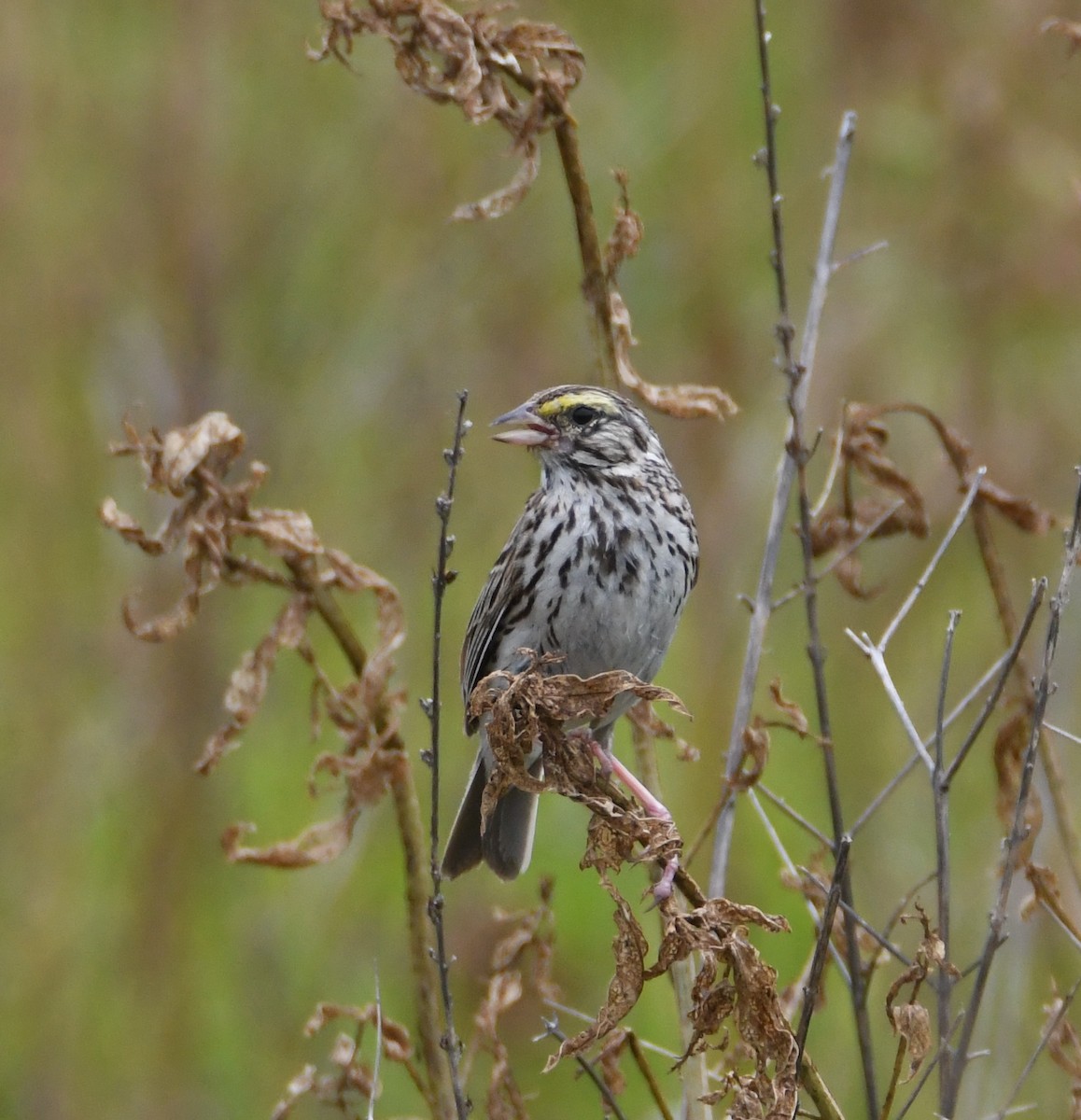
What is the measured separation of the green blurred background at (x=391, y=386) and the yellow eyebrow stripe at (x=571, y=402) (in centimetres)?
139

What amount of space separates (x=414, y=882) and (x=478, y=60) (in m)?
1.34

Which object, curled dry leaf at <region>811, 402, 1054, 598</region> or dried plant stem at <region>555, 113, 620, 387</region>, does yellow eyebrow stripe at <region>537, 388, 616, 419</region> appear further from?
curled dry leaf at <region>811, 402, 1054, 598</region>

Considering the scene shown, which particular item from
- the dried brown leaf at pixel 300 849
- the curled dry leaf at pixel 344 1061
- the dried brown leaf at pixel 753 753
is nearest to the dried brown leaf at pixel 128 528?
the dried brown leaf at pixel 300 849

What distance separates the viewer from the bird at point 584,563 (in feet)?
10.6

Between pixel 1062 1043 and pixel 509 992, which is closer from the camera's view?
pixel 1062 1043

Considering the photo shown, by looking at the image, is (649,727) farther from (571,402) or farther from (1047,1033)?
(1047,1033)

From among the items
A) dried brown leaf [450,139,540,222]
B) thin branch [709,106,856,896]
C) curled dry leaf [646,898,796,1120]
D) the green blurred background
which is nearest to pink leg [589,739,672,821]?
thin branch [709,106,856,896]

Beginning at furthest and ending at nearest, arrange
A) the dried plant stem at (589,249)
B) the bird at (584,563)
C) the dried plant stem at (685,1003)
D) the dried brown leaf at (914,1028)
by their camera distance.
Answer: the bird at (584,563), the dried plant stem at (589,249), the dried plant stem at (685,1003), the dried brown leaf at (914,1028)

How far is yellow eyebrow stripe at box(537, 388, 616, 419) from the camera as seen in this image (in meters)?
3.29

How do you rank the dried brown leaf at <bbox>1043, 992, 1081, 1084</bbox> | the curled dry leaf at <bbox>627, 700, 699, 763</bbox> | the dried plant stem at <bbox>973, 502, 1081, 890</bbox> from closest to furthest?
the dried brown leaf at <bbox>1043, 992, 1081, 1084</bbox>, the dried plant stem at <bbox>973, 502, 1081, 890</bbox>, the curled dry leaf at <bbox>627, 700, 699, 763</bbox>

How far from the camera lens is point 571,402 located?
330 centimetres

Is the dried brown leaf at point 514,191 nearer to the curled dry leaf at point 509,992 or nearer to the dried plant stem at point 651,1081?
the curled dry leaf at point 509,992

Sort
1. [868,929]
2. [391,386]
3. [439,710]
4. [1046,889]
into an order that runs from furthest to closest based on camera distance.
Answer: [391,386]
[1046,889]
[868,929]
[439,710]

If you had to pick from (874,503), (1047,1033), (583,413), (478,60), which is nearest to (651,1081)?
(1047,1033)
